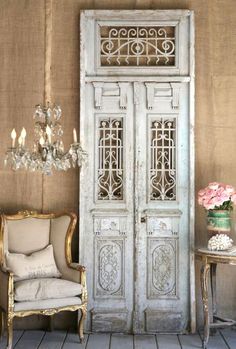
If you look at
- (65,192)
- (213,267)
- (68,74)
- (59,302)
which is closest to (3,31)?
(68,74)

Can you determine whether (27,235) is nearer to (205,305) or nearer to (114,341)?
(114,341)

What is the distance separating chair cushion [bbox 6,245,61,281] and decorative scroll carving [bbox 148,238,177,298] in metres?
0.91

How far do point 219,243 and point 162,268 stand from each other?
69 cm

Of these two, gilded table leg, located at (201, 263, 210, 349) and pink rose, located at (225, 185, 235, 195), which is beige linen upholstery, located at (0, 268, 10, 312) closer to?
gilded table leg, located at (201, 263, 210, 349)

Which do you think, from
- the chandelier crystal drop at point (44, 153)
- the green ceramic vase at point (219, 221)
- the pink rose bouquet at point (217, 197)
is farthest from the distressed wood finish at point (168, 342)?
the chandelier crystal drop at point (44, 153)

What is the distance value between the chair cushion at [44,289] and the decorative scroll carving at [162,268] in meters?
0.82

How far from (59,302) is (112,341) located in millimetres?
646

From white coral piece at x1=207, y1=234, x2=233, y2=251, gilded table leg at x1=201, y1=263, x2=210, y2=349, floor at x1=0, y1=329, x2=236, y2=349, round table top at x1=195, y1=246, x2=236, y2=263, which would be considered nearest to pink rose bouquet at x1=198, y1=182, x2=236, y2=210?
white coral piece at x1=207, y1=234, x2=233, y2=251

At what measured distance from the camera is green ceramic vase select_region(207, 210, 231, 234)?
4773 mm

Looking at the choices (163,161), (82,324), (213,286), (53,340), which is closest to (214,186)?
(163,161)

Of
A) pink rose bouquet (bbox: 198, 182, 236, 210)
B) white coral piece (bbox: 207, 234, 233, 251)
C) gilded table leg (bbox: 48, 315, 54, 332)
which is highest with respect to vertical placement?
pink rose bouquet (bbox: 198, 182, 236, 210)

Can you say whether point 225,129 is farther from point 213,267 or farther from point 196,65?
point 213,267

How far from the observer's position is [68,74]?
529cm

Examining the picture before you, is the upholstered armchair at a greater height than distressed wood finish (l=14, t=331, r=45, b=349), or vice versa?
the upholstered armchair
